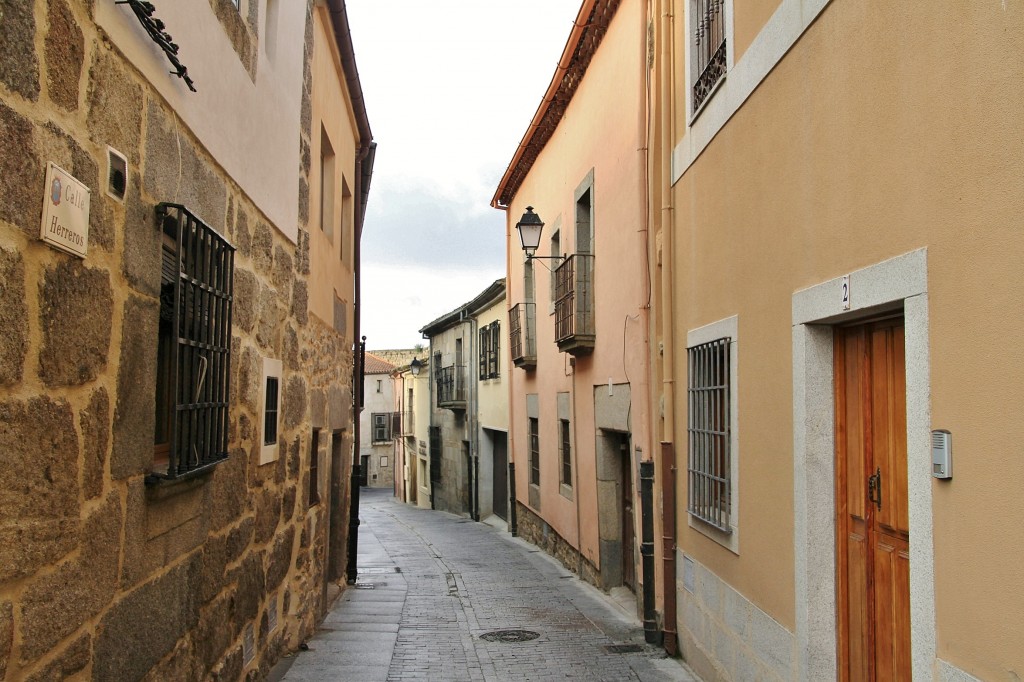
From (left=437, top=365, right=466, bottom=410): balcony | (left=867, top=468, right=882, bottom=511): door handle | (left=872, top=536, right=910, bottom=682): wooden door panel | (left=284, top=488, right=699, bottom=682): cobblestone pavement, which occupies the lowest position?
(left=284, top=488, right=699, bottom=682): cobblestone pavement

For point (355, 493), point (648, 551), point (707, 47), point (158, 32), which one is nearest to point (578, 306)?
point (355, 493)

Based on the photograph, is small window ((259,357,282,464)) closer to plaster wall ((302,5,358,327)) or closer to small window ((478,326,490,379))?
plaster wall ((302,5,358,327))

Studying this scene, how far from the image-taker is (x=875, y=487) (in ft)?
12.3

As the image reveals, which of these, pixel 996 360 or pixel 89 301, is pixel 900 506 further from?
pixel 89 301

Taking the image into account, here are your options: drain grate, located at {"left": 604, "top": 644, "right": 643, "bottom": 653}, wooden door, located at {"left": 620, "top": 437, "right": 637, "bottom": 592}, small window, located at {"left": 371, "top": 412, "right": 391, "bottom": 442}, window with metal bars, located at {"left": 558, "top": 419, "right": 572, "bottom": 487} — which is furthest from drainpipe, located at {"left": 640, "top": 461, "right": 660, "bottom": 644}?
small window, located at {"left": 371, "top": 412, "right": 391, "bottom": 442}

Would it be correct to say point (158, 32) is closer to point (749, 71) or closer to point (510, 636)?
point (749, 71)

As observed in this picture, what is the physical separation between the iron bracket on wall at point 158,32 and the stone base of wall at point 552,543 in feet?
25.0

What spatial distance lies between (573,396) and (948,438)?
28.1 ft

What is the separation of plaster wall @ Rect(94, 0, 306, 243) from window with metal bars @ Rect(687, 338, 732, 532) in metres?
2.83

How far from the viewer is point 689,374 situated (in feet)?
20.9

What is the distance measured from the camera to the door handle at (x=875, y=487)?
3.70 m

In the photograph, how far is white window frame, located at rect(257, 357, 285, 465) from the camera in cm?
515

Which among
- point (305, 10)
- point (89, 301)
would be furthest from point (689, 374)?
point (89, 301)

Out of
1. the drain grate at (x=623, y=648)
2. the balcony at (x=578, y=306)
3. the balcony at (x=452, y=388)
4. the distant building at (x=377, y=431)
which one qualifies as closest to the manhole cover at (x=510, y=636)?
the drain grate at (x=623, y=648)
